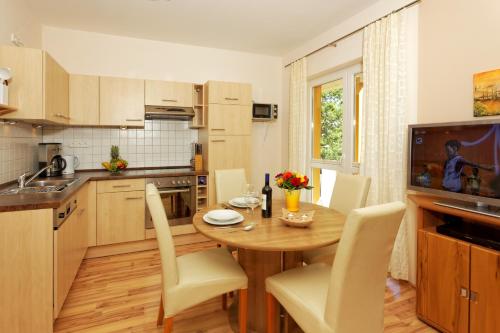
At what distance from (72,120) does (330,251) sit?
3044 millimetres

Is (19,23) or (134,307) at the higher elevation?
(19,23)

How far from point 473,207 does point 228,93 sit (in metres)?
2.83

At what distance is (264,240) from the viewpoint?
58.0 inches

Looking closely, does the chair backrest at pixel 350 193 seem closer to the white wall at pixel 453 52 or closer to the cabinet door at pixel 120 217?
the white wall at pixel 453 52

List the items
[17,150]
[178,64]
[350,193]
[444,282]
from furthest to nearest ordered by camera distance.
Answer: [178,64] < [17,150] < [350,193] < [444,282]

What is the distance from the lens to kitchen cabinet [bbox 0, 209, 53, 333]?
5.50ft

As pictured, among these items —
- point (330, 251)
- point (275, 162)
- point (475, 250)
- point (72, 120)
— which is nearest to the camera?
point (475, 250)

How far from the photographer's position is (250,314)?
6.21 ft

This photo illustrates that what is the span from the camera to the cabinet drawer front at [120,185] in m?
3.06

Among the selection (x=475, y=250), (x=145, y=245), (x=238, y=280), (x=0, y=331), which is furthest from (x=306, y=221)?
(x=145, y=245)

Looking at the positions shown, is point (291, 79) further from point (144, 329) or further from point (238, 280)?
point (144, 329)

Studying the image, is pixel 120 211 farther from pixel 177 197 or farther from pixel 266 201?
pixel 266 201

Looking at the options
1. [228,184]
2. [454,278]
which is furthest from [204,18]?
[454,278]

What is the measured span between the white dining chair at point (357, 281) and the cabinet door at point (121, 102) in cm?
286
